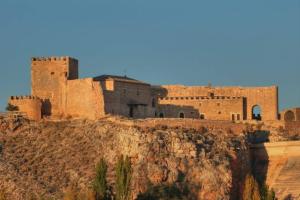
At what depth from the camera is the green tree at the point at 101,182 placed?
3268 inches

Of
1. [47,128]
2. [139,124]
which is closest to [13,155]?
[47,128]

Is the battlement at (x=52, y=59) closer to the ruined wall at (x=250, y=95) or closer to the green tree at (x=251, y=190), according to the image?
the ruined wall at (x=250, y=95)

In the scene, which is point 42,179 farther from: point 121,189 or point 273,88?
point 273,88

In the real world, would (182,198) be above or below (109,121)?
below

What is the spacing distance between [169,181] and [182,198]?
1.74 m

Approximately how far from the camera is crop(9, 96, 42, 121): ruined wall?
93875 millimetres

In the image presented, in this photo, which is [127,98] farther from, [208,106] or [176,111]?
[208,106]

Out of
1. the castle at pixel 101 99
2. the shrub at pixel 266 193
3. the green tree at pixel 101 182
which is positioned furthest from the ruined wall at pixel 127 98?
the shrub at pixel 266 193

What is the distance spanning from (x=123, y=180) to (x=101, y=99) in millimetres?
10367

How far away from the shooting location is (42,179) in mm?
86812

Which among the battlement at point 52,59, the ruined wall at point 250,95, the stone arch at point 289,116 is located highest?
the battlement at point 52,59

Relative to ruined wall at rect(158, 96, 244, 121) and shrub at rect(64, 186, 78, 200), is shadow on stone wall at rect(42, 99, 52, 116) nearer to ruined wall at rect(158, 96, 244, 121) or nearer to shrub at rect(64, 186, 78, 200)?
ruined wall at rect(158, 96, 244, 121)

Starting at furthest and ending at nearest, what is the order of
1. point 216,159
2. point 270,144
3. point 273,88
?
1. point 273,88
2. point 270,144
3. point 216,159

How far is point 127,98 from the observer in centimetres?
9525
